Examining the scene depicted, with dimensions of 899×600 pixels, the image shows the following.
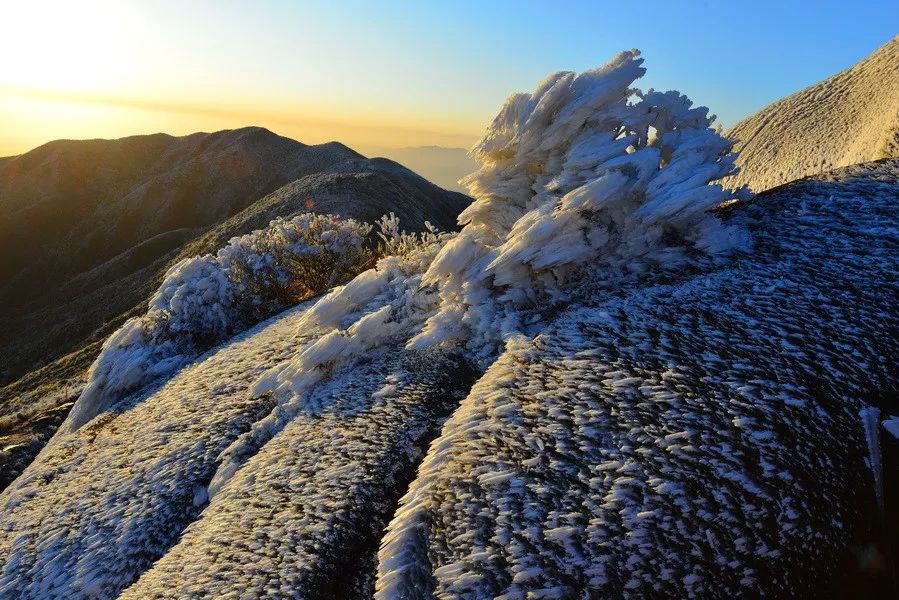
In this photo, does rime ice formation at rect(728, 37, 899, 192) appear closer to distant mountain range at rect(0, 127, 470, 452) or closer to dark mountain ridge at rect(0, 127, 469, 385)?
distant mountain range at rect(0, 127, 470, 452)

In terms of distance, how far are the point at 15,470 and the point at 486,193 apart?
54.8 feet

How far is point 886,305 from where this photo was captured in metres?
7.66

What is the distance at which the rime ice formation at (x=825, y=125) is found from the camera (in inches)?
655

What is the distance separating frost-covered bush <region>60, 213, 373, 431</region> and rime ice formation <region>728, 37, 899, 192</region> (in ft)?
48.3

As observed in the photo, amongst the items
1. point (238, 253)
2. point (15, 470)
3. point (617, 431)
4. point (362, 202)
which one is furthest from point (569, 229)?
point (362, 202)

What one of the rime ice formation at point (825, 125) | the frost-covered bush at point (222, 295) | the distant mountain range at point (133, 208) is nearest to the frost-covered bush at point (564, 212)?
the rime ice formation at point (825, 125)

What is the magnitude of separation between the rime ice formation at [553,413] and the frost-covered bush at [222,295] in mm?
3135

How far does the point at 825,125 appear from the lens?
19703 millimetres

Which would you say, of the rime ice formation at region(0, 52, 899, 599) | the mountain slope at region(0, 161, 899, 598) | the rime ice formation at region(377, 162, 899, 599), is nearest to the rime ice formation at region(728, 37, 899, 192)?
the rime ice formation at region(0, 52, 899, 599)

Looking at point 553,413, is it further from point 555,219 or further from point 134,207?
point 134,207

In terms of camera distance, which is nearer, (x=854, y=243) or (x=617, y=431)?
(x=617, y=431)

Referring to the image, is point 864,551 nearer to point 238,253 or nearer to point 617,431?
point 617,431

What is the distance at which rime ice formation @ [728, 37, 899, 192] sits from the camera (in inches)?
655

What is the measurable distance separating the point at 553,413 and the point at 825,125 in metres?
19.2
